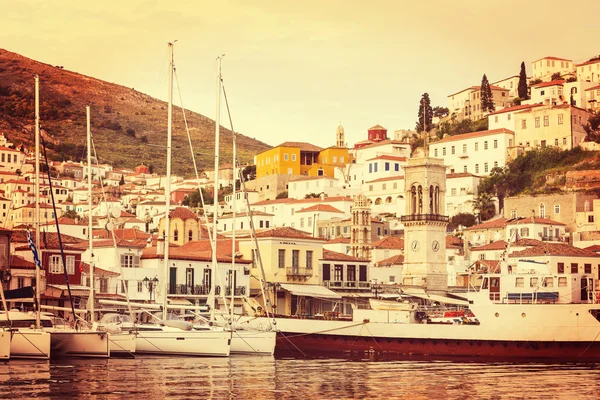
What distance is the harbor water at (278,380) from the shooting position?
33500 mm

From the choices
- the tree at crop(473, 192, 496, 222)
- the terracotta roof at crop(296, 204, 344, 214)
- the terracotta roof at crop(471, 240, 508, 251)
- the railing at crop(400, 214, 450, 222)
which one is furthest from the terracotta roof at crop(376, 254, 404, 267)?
the terracotta roof at crop(296, 204, 344, 214)

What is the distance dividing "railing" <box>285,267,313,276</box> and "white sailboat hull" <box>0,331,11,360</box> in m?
27.3

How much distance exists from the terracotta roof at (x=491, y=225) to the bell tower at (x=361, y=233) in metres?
12.7

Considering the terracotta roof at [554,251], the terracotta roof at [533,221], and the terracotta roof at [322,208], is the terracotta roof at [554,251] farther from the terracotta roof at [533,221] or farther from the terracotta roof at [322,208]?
the terracotta roof at [322,208]

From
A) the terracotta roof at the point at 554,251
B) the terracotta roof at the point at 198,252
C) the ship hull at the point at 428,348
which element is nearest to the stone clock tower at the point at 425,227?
the terracotta roof at the point at 554,251

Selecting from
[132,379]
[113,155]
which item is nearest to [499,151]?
[132,379]

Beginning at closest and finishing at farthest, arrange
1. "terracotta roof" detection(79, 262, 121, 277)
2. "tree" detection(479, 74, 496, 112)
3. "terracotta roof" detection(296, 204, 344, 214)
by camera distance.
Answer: "terracotta roof" detection(79, 262, 121, 277) < "terracotta roof" detection(296, 204, 344, 214) < "tree" detection(479, 74, 496, 112)

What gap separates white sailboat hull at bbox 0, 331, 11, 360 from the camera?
4000 cm

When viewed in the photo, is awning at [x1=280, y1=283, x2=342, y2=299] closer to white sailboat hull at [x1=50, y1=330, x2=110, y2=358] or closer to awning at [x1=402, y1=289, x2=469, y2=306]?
awning at [x1=402, y1=289, x2=469, y2=306]

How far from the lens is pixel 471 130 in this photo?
12800 centimetres

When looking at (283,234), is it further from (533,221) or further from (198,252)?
(533,221)

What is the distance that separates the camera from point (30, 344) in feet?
134

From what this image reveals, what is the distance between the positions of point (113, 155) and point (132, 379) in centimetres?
16528

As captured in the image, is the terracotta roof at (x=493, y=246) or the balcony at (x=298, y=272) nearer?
the balcony at (x=298, y=272)
